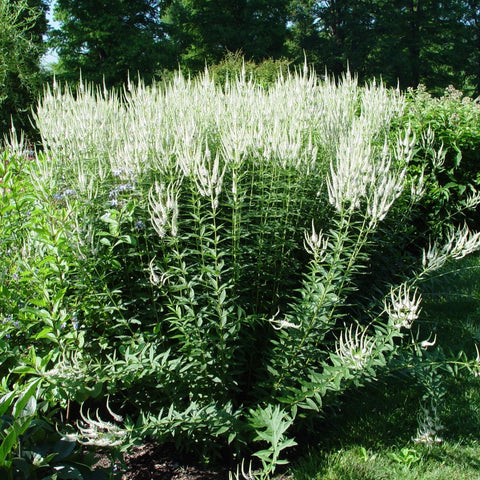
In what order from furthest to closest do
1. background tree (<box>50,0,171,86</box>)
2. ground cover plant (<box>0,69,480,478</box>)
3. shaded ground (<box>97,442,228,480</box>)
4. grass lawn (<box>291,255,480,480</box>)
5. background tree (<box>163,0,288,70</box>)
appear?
background tree (<box>163,0,288,70</box>), background tree (<box>50,0,171,86</box>), shaded ground (<box>97,442,228,480</box>), grass lawn (<box>291,255,480,480</box>), ground cover plant (<box>0,69,480,478</box>)

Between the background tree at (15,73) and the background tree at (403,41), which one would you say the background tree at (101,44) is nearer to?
the background tree at (15,73)

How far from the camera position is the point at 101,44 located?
24.3m

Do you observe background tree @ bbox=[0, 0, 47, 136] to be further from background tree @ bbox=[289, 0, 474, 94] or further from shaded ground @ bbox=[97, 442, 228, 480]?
background tree @ bbox=[289, 0, 474, 94]

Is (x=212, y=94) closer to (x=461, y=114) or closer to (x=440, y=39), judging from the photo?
(x=461, y=114)

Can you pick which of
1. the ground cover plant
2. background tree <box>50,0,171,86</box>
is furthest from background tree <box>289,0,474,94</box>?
the ground cover plant

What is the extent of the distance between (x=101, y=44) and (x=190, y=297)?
84.4ft

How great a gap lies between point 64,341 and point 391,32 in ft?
125

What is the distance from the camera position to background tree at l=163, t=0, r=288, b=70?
96.6 feet

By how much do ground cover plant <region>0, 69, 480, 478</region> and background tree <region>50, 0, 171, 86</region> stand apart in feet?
73.3

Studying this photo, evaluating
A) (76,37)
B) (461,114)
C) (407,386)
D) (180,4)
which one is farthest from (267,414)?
(180,4)

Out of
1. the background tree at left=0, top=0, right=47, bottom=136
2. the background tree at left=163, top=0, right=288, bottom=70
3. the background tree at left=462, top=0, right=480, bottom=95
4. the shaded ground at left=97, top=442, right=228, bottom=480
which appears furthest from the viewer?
the background tree at left=462, top=0, right=480, bottom=95

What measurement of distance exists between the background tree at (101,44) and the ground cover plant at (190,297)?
73.3 feet

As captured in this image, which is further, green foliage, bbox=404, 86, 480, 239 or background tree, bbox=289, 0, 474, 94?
background tree, bbox=289, 0, 474, 94

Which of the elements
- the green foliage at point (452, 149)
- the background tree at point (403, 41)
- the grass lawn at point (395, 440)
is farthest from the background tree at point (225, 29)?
the grass lawn at point (395, 440)
